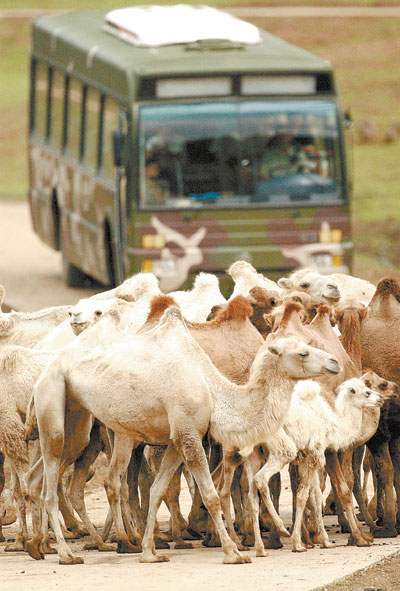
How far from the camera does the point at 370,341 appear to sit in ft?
39.3

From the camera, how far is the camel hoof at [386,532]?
11.3 meters

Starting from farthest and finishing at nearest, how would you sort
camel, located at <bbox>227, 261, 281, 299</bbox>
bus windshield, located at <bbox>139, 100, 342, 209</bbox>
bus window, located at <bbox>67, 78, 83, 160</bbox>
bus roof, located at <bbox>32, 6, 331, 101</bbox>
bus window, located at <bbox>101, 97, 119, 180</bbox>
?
bus window, located at <bbox>67, 78, 83, 160</bbox> < bus window, located at <bbox>101, 97, 119, 180</bbox> < bus roof, located at <bbox>32, 6, 331, 101</bbox> < bus windshield, located at <bbox>139, 100, 342, 209</bbox> < camel, located at <bbox>227, 261, 281, 299</bbox>

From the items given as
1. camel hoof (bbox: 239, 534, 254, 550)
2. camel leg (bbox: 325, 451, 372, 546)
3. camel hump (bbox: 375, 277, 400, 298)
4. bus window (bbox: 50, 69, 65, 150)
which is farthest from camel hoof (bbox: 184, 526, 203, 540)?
bus window (bbox: 50, 69, 65, 150)

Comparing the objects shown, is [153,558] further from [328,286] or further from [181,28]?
[181,28]

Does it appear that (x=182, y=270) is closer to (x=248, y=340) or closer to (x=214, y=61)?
(x=214, y=61)

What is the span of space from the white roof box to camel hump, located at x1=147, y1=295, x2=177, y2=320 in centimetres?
905

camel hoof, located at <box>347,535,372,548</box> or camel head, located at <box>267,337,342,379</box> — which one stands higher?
camel head, located at <box>267,337,342,379</box>

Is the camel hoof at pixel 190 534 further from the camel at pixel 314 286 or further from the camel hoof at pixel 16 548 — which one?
the camel at pixel 314 286

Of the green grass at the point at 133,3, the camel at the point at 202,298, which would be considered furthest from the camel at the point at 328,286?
the green grass at the point at 133,3

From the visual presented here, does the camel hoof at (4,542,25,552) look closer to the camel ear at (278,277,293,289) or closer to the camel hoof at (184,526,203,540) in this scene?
the camel hoof at (184,526,203,540)

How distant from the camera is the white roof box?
64.4ft

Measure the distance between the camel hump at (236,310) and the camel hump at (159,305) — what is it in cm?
47

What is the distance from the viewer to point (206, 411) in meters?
10.3

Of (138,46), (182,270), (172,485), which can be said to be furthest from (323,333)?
(138,46)
